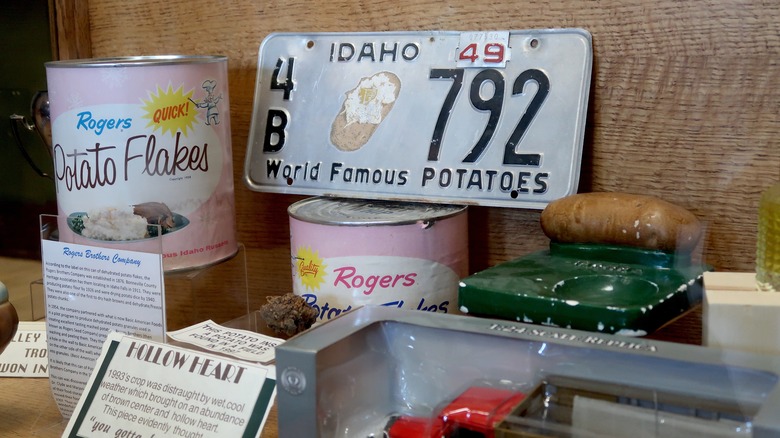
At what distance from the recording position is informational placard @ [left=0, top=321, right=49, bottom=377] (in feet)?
3.01

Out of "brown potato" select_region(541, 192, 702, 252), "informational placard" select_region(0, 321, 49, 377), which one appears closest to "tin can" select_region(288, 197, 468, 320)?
"brown potato" select_region(541, 192, 702, 252)

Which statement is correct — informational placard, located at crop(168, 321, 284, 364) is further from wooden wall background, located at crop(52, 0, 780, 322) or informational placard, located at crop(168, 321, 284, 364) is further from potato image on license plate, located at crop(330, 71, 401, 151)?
potato image on license plate, located at crop(330, 71, 401, 151)

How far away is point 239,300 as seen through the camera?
3.30 feet

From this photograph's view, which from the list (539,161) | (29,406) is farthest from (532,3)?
(29,406)

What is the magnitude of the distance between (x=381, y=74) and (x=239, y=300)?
0.32m

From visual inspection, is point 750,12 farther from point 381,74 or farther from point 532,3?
point 381,74

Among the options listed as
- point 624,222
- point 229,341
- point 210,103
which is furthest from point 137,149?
point 624,222

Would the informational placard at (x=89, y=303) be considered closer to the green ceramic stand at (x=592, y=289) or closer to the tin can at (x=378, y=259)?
the tin can at (x=378, y=259)

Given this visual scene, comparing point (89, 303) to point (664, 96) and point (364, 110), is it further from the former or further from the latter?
point (664, 96)

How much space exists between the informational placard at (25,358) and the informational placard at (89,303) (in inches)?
4.2

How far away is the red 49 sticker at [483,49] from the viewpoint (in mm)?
929

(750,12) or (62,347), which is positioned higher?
(750,12)

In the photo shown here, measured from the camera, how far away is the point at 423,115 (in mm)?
964

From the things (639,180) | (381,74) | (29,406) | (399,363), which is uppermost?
(381,74)
